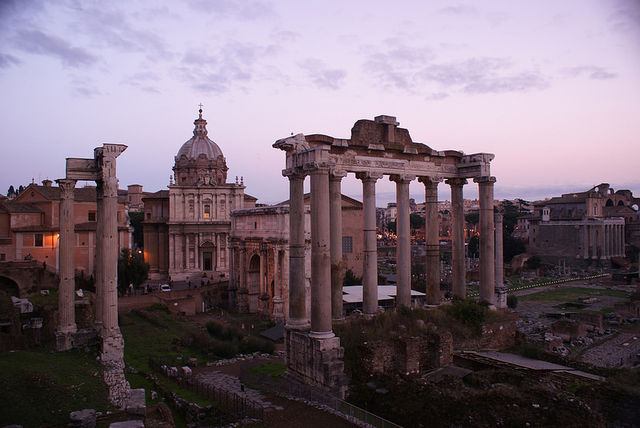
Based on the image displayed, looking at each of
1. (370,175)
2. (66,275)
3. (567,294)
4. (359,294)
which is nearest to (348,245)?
(359,294)

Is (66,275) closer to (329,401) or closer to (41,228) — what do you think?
(329,401)

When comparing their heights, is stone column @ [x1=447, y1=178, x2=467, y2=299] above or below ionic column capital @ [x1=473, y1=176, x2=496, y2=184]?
below

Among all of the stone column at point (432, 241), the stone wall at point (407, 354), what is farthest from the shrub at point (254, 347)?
the stone wall at point (407, 354)

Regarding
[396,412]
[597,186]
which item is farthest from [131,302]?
[597,186]

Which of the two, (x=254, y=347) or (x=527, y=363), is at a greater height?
(x=527, y=363)

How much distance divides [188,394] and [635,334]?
103 feet

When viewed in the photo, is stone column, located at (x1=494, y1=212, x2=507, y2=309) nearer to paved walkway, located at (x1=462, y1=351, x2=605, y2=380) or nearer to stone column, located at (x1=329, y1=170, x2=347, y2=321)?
paved walkway, located at (x1=462, y1=351, x2=605, y2=380)

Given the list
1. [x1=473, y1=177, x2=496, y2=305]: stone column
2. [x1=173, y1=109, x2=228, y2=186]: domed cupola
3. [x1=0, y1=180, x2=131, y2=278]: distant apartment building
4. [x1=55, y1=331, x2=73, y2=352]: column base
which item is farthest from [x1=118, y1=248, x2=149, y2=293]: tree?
[x1=473, y1=177, x2=496, y2=305]: stone column

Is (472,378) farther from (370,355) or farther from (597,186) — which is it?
(597,186)

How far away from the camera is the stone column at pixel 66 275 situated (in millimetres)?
18411

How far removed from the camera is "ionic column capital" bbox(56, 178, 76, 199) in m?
18.4

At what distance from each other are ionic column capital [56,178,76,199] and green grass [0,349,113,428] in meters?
5.83

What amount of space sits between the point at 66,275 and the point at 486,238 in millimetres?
16616

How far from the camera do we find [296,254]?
1517cm
